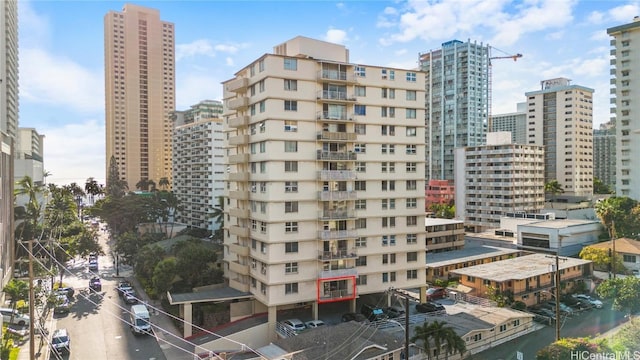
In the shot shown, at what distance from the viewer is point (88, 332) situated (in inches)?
1324

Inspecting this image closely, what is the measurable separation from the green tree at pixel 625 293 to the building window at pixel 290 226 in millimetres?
20704

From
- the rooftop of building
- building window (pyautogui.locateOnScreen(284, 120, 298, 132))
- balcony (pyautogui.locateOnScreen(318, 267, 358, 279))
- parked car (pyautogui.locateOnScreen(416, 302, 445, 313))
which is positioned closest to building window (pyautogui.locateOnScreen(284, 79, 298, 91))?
building window (pyautogui.locateOnScreen(284, 120, 298, 132))

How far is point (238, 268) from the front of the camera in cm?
3684

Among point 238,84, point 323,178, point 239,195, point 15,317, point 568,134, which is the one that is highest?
point 568,134

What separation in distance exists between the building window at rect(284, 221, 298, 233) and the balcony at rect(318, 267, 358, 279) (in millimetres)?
3778

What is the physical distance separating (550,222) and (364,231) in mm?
37533

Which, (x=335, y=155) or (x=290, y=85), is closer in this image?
(x=290, y=85)

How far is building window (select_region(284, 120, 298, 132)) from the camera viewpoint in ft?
109

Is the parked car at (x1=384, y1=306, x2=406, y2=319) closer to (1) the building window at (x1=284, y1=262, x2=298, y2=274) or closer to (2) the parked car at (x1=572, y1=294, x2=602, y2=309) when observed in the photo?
(1) the building window at (x1=284, y1=262, x2=298, y2=274)

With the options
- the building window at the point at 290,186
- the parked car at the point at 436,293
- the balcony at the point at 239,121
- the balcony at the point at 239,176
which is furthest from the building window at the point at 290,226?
the parked car at the point at 436,293

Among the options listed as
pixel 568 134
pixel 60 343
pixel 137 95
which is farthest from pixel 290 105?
pixel 137 95

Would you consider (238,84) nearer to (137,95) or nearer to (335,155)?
(335,155)

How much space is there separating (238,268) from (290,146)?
11.0 m

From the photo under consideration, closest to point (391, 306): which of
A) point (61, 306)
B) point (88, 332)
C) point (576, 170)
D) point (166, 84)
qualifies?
point (88, 332)
